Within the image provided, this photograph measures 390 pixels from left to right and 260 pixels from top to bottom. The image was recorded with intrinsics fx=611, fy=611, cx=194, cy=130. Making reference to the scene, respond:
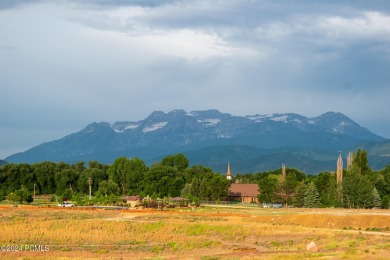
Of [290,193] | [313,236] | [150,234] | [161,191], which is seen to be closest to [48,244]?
[150,234]

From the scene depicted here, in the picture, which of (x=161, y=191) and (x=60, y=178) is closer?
(x=161, y=191)

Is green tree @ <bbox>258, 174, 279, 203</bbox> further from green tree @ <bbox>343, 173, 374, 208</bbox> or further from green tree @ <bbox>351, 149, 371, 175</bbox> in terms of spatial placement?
green tree @ <bbox>343, 173, 374, 208</bbox>

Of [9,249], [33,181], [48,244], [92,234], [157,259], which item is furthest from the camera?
[33,181]

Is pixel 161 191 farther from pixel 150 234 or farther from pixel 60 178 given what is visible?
pixel 150 234

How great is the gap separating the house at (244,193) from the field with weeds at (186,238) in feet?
293

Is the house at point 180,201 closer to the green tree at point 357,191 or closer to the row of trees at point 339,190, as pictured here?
the row of trees at point 339,190

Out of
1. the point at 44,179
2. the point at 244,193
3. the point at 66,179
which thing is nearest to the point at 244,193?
the point at 244,193

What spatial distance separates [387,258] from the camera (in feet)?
146

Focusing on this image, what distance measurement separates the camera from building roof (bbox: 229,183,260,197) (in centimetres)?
18375

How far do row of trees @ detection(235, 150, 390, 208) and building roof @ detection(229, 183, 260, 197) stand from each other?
38.5 m

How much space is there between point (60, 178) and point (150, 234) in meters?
105

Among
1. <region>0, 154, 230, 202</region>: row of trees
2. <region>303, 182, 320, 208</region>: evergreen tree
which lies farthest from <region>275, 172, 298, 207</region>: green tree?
<region>0, 154, 230, 202</region>: row of trees

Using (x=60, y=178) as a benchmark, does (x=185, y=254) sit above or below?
below

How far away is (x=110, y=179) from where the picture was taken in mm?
173250
